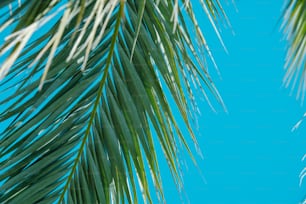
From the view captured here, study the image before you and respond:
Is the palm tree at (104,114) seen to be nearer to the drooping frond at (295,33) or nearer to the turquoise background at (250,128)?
the drooping frond at (295,33)

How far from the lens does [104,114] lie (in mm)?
1332

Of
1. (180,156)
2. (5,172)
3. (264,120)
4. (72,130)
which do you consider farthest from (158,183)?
(264,120)

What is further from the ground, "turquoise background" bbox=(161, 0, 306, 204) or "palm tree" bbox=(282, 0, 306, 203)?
"turquoise background" bbox=(161, 0, 306, 204)

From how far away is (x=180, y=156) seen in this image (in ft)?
4.47

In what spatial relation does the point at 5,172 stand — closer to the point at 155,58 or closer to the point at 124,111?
the point at 124,111

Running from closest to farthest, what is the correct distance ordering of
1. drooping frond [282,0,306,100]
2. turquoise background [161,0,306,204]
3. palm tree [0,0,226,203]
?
1. drooping frond [282,0,306,100]
2. palm tree [0,0,226,203]
3. turquoise background [161,0,306,204]

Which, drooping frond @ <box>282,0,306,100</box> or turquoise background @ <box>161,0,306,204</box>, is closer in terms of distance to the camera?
drooping frond @ <box>282,0,306,100</box>

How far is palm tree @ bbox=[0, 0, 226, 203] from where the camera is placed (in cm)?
127

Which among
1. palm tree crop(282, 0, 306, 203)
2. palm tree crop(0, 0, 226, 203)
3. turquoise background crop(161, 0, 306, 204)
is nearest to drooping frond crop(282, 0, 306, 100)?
palm tree crop(282, 0, 306, 203)

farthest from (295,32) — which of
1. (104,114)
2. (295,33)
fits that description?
(104,114)

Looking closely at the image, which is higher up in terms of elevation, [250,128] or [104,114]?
[250,128]

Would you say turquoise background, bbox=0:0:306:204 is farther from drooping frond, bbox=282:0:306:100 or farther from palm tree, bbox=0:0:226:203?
drooping frond, bbox=282:0:306:100

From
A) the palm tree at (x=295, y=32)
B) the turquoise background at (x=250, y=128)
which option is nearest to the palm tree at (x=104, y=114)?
the palm tree at (x=295, y=32)

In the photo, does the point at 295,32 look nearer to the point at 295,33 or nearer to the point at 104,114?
the point at 295,33
